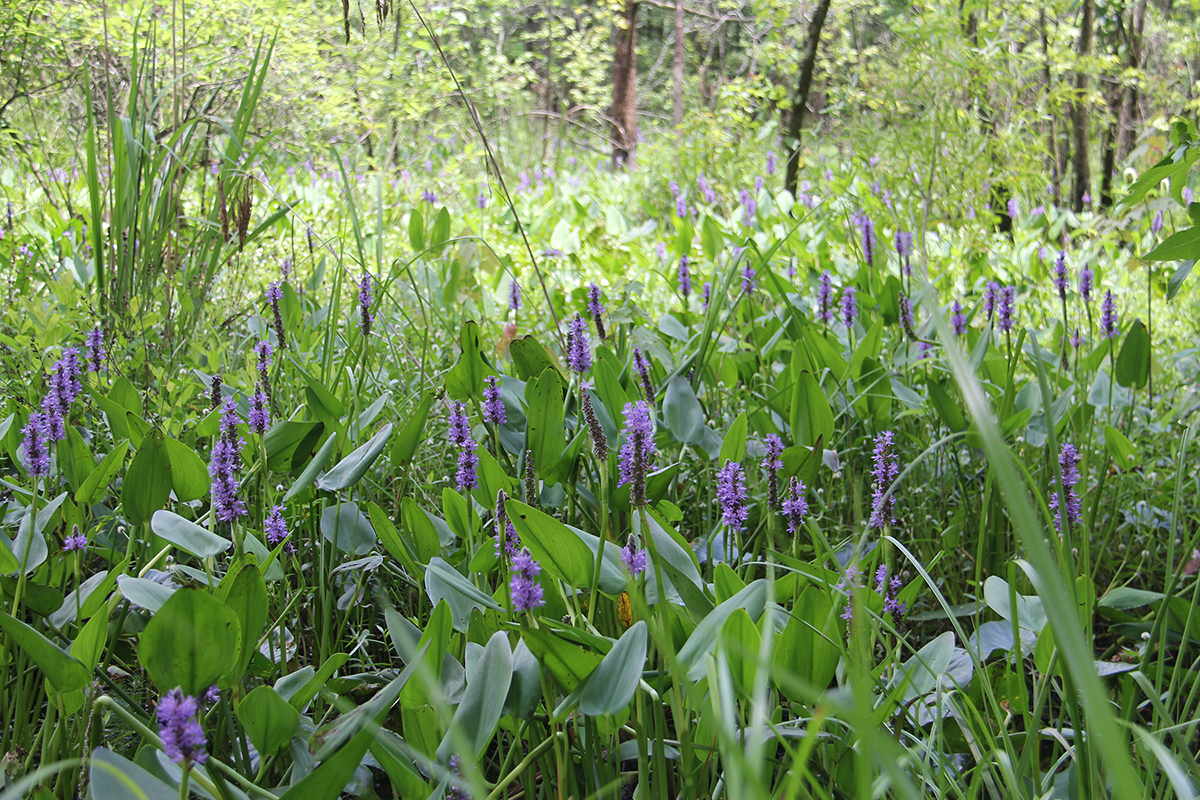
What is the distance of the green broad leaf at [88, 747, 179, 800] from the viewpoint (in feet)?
2.08

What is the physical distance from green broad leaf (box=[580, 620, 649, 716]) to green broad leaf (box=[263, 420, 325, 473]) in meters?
0.62

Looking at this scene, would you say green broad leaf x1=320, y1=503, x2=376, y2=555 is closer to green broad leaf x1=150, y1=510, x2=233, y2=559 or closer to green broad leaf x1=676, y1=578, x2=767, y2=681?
green broad leaf x1=150, y1=510, x2=233, y2=559

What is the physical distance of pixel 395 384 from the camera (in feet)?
6.21

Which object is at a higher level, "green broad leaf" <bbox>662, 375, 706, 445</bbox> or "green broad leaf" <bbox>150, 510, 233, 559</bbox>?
"green broad leaf" <bbox>662, 375, 706, 445</bbox>

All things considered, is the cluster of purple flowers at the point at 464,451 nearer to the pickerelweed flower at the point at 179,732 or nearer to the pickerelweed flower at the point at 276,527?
the pickerelweed flower at the point at 276,527

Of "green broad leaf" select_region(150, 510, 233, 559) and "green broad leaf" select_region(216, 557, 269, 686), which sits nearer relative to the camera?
"green broad leaf" select_region(216, 557, 269, 686)

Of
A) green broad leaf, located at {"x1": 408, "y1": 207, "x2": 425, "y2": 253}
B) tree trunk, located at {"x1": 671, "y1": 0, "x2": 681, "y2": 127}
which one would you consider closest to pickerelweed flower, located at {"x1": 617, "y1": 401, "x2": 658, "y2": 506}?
green broad leaf, located at {"x1": 408, "y1": 207, "x2": 425, "y2": 253}

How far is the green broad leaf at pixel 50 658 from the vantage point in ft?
2.27

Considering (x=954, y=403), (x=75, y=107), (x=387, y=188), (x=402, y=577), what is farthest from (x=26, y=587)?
(x=75, y=107)

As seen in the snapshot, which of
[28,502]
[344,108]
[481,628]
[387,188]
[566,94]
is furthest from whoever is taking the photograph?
[566,94]

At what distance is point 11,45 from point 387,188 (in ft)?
6.13

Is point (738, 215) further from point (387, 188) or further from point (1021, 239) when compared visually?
point (387, 188)

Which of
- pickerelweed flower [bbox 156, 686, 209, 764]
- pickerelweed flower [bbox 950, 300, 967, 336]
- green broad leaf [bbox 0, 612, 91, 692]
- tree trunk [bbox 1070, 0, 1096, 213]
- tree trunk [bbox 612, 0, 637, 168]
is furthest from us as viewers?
tree trunk [bbox 612, 0, 637, 168]

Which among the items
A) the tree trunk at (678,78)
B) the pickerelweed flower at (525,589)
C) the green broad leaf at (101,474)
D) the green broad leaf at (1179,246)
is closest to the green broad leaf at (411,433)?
the green broad leaf at (101,474)
